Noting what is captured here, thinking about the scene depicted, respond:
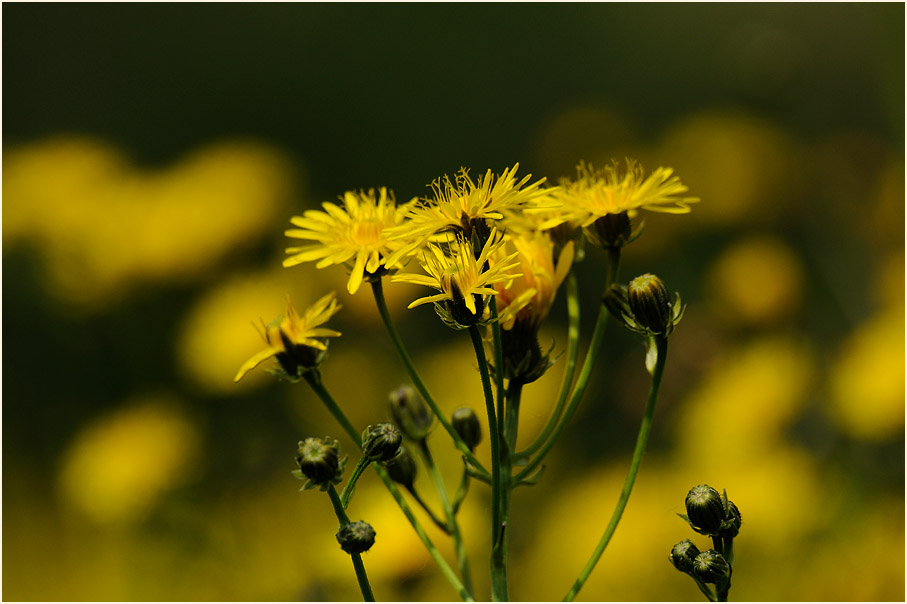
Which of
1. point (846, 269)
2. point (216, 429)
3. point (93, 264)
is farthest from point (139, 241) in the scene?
point (846, 269)

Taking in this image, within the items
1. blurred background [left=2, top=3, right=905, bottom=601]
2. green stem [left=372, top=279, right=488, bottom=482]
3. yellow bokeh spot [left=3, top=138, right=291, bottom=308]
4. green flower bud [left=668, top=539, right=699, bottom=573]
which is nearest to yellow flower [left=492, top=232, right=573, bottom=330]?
green stem [left=372, top=279, right=488, bottom=482]

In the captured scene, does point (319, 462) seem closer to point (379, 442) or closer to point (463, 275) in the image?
point (379, 442)

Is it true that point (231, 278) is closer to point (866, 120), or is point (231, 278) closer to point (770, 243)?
point (770, 243)

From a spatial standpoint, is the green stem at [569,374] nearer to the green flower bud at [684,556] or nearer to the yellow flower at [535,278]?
the yellow flower at [535,278]

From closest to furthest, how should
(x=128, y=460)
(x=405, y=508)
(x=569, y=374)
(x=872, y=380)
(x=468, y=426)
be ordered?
(x=405, y=508), (x=569, y=374), (x=468, y=426), (x=872, y=380), (x=128, y=460)

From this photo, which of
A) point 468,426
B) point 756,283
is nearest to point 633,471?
point 468,426

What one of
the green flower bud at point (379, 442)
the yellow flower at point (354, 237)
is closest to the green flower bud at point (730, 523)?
the green flower bud at point (379, 442)

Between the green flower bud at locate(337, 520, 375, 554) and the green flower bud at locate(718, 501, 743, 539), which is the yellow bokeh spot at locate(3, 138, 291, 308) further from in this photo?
the green flower bud at locate(718, 501, 743, 539)
